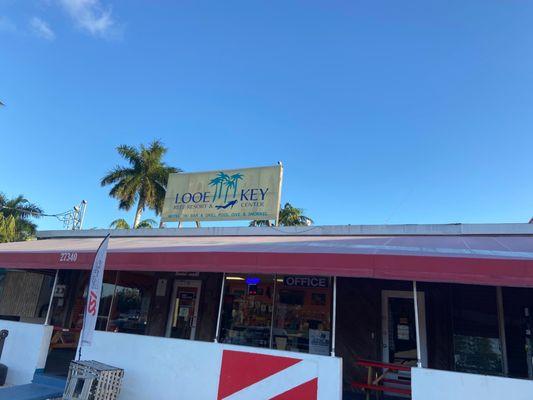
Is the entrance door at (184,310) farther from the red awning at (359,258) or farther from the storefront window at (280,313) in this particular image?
the red awning at (359,258)

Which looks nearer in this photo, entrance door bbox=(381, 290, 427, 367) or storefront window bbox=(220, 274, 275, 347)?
entrance door bbox=(381, 290, 427, 367)

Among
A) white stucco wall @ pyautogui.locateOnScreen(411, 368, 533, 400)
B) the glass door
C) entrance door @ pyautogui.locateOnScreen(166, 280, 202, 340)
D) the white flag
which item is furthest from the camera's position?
entrance door @ pyautogui.locateOnScreen(166, 280, 202, 340)

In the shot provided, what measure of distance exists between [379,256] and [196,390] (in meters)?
3.68

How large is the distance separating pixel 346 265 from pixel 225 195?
7.11m

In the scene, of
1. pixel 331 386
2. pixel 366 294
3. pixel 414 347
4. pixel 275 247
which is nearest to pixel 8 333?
pixel 275 247

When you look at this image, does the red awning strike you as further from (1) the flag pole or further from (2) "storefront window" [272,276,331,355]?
(2) "storefront window" [272,276,331,355]

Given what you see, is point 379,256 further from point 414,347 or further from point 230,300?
point 230,300

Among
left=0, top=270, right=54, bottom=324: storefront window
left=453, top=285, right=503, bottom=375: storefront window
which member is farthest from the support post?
left=0, top=270, right=54, bottom=324: storefront window

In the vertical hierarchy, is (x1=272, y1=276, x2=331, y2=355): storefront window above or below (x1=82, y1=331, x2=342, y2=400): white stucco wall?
above

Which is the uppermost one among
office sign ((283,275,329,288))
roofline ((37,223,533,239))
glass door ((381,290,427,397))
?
roofline ((37,223,533,239))

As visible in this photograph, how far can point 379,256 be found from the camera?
6004mm

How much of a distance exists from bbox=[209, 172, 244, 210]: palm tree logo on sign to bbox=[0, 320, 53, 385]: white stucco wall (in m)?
5.86

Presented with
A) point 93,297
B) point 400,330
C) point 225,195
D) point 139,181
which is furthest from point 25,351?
point 139,181

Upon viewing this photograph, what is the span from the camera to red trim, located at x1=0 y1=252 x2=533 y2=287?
541cm
